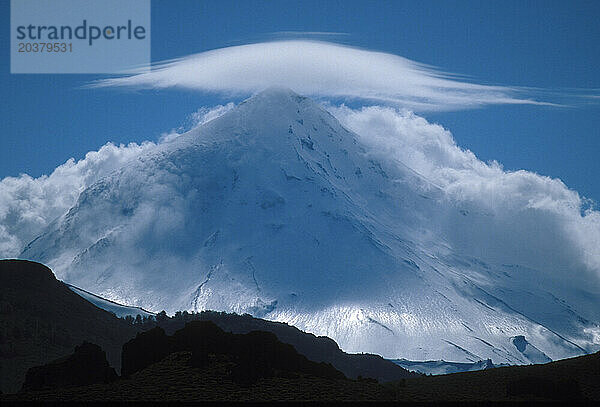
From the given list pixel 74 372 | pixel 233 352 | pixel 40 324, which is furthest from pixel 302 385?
pixel 40 324

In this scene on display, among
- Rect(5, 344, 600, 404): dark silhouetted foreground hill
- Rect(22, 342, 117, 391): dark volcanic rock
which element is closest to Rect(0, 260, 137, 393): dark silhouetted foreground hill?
Rect(22, 342, 117, 391): dark volcanic rock

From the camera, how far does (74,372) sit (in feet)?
185

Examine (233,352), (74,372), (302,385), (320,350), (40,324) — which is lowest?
(320,350)

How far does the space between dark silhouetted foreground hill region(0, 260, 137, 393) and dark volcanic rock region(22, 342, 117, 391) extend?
1766 cm

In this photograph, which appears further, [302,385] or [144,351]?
[144,351]

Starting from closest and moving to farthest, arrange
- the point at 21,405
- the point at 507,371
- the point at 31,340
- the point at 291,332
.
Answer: the point at 21,405
the point at 507,371
the point at 31,340
the point at 291,332

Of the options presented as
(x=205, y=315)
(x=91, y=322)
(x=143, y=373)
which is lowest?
(x=205, y=315)

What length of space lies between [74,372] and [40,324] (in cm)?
3186

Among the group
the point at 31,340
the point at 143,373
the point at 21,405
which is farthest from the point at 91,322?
the point at 21,405

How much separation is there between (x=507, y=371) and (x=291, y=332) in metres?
74.0

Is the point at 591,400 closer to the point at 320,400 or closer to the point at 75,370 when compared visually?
the point at 320,400

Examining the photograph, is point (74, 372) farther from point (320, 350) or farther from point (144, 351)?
point (320, 350)

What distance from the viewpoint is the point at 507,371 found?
52562 millimetres

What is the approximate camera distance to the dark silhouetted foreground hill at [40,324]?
3115 inches
